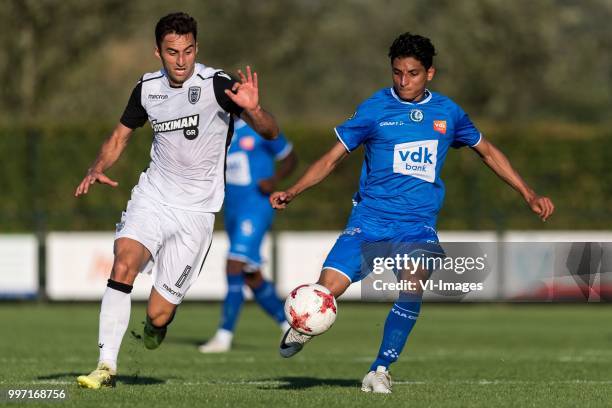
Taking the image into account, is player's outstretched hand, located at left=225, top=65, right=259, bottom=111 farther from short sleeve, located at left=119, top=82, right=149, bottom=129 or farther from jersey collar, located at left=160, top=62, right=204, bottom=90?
short sleeve, located at left=119, top=82, right=149, bottom=129

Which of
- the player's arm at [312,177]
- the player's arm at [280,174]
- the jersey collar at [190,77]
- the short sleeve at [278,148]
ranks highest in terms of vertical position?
the jersey collar at [190,77]

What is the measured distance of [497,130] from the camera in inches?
1037

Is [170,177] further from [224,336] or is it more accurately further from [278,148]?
[278,148]

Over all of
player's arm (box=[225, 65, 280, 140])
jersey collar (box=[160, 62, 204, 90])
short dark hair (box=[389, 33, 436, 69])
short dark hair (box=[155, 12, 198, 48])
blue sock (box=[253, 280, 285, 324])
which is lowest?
blue sock (box=[253, 280, 285, 324])

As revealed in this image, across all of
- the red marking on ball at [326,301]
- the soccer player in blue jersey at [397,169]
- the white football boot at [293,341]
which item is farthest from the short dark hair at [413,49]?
the white football boot at [293,341]

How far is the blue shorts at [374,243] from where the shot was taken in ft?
27.9

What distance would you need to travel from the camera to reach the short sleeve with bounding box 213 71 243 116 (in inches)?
344

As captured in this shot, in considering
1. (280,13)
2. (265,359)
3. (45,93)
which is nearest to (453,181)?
(45,93)

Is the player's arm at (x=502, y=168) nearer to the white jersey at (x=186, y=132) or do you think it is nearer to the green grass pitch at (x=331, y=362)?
the green grass pitch at (x=331, y=362)

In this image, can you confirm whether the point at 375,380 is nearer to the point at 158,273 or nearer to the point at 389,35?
the point at 158,273

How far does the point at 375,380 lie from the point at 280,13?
33.4 m

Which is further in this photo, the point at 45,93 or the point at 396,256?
the point at 45,93

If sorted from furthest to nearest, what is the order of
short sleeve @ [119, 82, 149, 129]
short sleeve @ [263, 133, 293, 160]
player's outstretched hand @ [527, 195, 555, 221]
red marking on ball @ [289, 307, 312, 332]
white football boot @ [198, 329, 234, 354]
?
short sleeve @ [263, 133, 293, 160] < white football boot @ [198, 329, 234, 354] < short sleeve @ [119, 82, 149, 129] < player's outstretched hand @ [527, 195, 555, 221] < red marking on ball @ [289, 307, 312, 332]

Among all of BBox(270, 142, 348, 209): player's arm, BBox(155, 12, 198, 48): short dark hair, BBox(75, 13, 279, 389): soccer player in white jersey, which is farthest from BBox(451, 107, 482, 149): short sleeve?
BBox(155, 12, 198, 48): short dark hair
